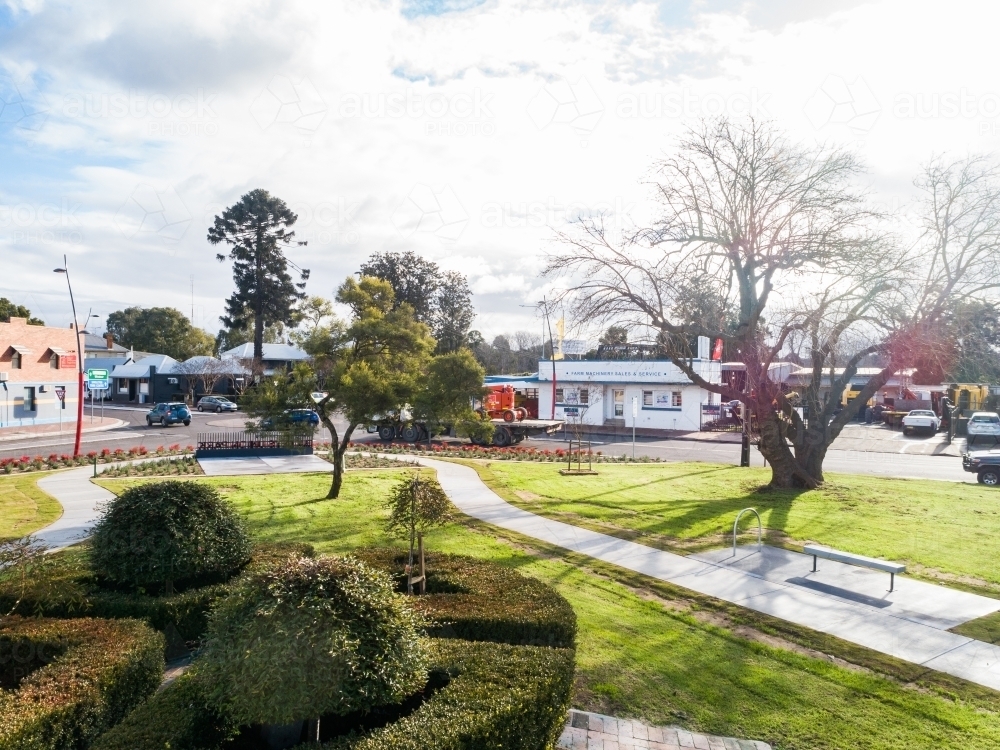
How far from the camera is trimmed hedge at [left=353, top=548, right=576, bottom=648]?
255 inches

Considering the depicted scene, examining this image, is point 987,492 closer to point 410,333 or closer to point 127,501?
point 410,333

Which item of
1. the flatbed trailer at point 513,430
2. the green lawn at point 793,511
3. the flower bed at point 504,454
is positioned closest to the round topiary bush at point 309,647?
the green lawn at point 793,511

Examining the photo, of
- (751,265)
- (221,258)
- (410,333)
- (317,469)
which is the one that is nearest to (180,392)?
(221,258)

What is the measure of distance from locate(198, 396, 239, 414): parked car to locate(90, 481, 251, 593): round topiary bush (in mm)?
44700

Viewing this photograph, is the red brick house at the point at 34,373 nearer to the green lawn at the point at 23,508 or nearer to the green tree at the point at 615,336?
the green lawn at the point at 23,508

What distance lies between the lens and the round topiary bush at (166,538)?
7.70 meters

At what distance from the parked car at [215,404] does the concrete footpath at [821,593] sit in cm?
3790

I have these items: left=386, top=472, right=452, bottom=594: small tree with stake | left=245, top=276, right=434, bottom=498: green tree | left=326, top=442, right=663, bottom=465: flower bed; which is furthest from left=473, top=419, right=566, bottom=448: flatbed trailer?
left=386, top=472, right=452, bottom=594: small tree with stake

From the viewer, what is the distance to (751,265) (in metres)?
17.0

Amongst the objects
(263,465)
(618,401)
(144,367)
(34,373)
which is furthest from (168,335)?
(263,465)

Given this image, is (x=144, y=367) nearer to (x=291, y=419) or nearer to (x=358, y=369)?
(x=291, y=419)

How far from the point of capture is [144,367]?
5916 cm

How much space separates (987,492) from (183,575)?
64.1ft

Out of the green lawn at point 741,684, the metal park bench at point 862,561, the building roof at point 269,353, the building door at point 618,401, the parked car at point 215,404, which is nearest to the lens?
the green lawn at point 741,684
